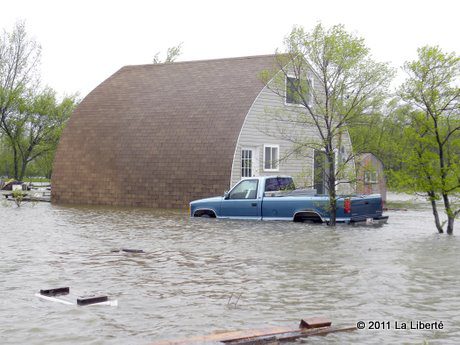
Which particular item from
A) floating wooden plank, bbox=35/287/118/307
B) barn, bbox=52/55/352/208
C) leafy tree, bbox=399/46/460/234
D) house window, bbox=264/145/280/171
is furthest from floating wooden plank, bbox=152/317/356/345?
house window, bbox=264/145/280/171

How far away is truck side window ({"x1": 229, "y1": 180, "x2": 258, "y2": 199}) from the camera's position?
20.6 meters

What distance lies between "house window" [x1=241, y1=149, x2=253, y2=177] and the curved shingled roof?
1228mm

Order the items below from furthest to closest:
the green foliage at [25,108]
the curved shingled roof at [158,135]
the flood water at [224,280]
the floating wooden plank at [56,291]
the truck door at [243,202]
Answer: the green foliage at [25,108] → the curved shingled roof at [158,135] → the truck door at [243,202] → the floating wooden plank at [56,291] → the flood water at [224,280]

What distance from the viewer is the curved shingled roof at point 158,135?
28875 millimetres

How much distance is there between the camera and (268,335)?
261 inches

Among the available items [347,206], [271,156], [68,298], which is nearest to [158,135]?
[271,156]

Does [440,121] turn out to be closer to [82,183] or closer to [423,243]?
[423,243]

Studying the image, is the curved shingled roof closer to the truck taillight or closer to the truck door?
the truck door

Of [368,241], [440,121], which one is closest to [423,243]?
[368,241]

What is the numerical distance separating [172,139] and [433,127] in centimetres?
1459

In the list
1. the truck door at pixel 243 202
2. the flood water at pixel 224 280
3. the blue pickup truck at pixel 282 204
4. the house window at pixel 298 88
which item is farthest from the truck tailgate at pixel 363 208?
the house window at pixel 298 88

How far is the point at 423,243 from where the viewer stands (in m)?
16.1

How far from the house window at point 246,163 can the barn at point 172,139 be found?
1.7 inches

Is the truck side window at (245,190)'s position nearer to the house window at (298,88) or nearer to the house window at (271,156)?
the house window at (298,88)
